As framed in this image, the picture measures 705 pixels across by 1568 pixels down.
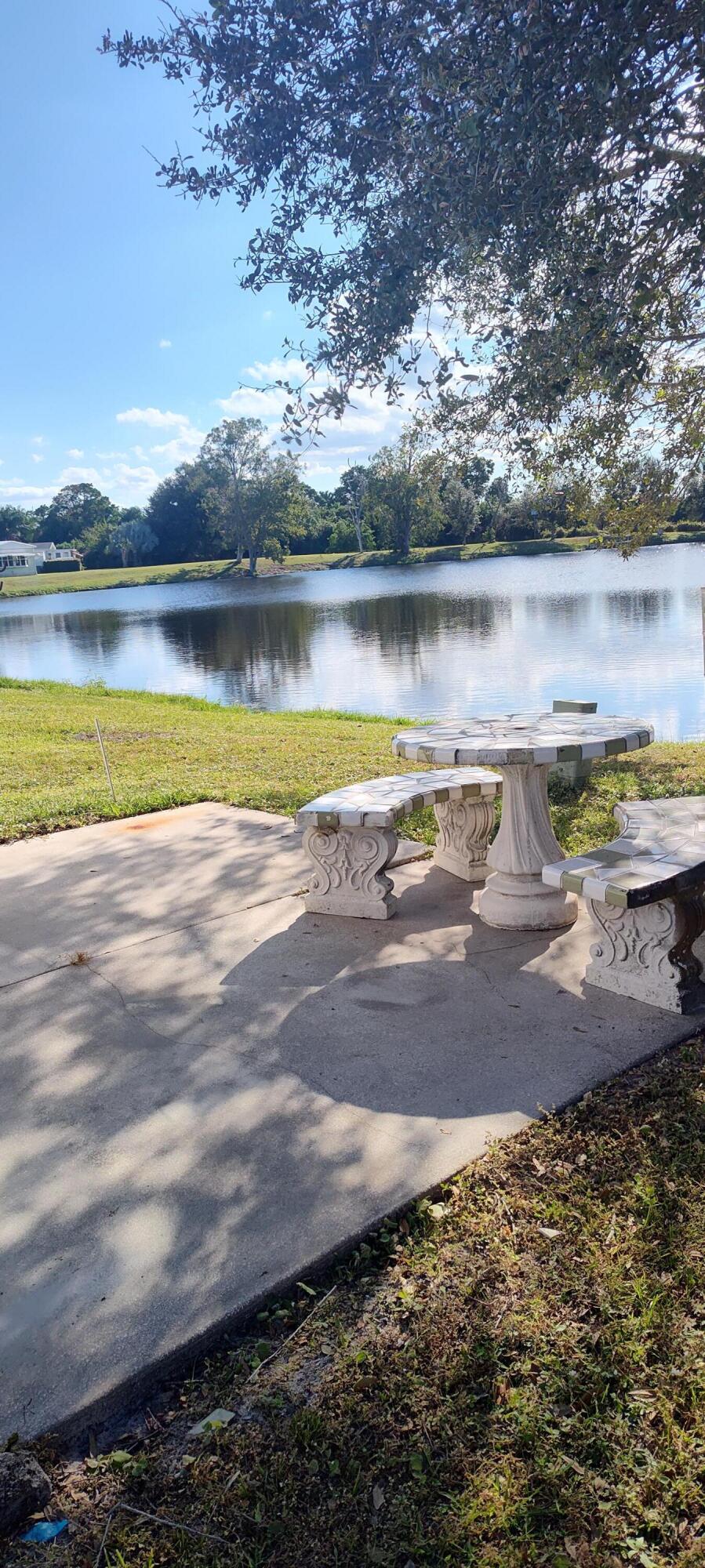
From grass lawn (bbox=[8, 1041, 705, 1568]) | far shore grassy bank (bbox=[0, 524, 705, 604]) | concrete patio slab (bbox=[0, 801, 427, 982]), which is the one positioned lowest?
grass lawn (bbox=[8, 1041, 705, 1568])

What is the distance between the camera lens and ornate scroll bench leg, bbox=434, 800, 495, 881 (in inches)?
191

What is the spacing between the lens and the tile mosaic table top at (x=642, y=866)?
3162mm

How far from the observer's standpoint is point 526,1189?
2482 mm

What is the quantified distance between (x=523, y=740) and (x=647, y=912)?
0.95 m

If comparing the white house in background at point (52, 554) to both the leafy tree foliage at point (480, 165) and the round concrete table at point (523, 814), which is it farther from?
the round concrete table at point (523, 814)

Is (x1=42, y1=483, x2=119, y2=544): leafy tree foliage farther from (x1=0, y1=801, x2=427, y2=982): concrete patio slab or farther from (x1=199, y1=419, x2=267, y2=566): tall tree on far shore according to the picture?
(x1=0, y1=801, x2=427, y2=982): concrete patio slab

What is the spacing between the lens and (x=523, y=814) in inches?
175

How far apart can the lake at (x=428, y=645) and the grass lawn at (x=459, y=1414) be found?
6.90m

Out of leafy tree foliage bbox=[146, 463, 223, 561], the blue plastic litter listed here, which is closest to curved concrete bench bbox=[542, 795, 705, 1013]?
the blue plastic litter

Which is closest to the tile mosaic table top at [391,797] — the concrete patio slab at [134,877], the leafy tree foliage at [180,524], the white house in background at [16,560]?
the concrete patio slab at [134,877]

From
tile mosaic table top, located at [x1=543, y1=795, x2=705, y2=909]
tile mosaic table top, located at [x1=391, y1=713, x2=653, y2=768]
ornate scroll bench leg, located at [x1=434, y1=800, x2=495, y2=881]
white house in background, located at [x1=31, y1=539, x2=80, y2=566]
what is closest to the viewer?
tile mosaic table top, located at [x1=543, y1=795, x2=705, y2=909]

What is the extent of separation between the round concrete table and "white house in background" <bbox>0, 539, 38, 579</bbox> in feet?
290

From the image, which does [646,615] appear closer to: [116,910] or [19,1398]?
[116,910]

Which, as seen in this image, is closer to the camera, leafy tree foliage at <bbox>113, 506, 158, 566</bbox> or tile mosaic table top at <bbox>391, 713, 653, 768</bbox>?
tile mosaic table top at <bbox>391, 713, 653, 768</bbox>
